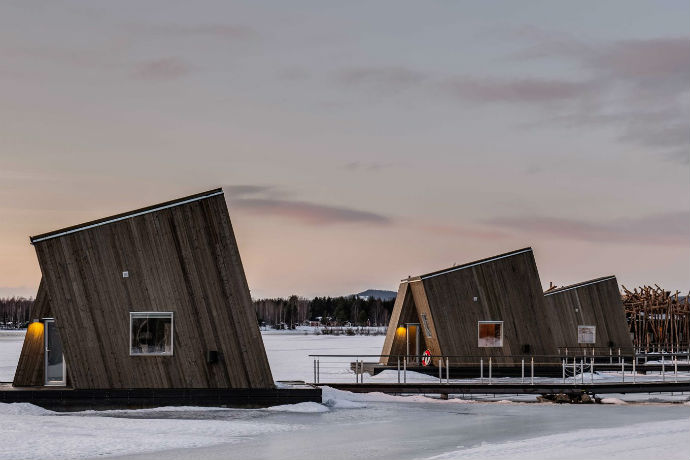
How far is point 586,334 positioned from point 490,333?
410 inches

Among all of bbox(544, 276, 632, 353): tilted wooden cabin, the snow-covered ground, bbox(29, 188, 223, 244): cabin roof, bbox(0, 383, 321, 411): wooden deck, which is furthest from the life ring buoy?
bbox(29, 188, 223, 244): cabin roof

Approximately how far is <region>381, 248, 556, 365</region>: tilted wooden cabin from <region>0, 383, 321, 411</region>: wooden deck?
1123 cm

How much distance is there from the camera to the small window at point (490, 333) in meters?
37.6

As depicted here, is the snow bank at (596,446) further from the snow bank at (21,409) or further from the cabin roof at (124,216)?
the snow bank at (21,409)

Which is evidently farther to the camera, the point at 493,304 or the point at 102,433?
the point at 493,304

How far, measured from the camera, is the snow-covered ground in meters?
17.5

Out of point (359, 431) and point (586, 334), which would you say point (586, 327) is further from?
point (359, 431)

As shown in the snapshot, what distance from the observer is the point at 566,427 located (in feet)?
72.5

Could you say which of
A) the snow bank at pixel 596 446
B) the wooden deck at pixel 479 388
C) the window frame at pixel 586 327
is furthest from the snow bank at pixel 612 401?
the window frame at pixel 586 327

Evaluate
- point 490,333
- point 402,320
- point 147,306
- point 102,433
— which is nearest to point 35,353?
point 147,306

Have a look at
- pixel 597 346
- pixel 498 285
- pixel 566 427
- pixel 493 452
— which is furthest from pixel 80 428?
pixel 597 346

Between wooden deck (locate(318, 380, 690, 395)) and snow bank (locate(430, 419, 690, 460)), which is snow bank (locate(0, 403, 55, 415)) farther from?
snow bank (locate(430, 419, 690, 460))

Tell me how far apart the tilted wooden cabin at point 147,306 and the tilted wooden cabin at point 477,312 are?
12.1m

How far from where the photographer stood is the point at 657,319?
5262 cm
